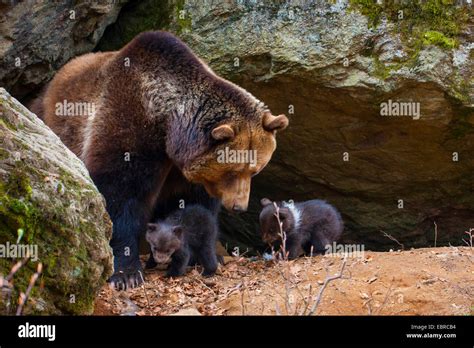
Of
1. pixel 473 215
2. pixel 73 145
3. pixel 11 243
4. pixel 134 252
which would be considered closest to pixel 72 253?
pixel 11 243

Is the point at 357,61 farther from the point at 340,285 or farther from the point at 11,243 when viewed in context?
the point at 11,243

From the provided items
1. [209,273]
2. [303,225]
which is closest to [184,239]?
[209,273]

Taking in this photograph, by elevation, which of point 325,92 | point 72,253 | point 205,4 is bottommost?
point 72,253

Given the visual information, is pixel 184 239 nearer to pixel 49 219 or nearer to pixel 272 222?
pixel 272 222

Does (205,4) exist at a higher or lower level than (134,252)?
higher

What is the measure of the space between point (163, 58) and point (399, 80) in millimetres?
2783

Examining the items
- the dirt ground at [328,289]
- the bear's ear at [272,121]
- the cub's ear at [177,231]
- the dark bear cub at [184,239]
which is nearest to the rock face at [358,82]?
the bear's ear at [272,121]

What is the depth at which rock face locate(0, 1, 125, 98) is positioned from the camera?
27.3 ft

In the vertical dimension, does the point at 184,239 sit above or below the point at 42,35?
below

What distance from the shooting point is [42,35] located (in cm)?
877

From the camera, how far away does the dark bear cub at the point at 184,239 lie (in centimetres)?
836

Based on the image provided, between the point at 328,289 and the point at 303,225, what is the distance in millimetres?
1823

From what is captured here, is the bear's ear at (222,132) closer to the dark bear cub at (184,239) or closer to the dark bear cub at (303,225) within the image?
the dark bear cub at (184,239)

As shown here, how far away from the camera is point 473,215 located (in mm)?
10672
